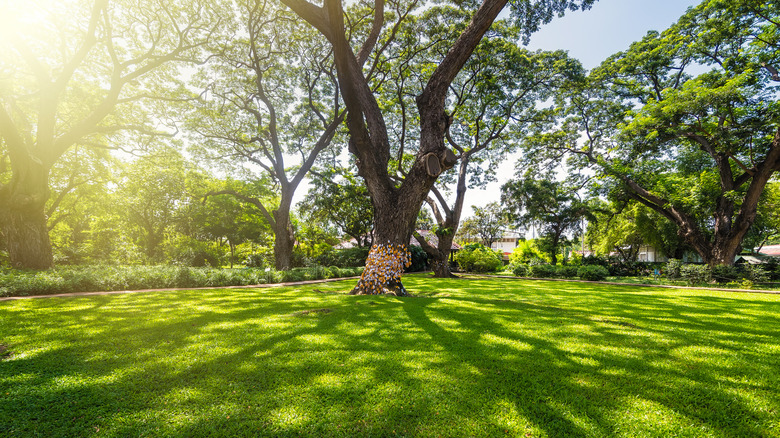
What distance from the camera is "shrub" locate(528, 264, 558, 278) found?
20.5 m

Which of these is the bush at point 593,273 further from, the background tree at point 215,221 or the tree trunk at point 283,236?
the background tree at point 215,221

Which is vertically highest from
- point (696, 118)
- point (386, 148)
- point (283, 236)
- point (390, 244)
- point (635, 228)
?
point (696, 118)

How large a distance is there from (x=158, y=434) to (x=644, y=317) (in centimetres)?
716

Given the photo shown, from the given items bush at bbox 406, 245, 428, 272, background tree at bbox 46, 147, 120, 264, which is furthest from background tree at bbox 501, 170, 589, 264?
→ background tree at bbox 46, 147, 120, 264

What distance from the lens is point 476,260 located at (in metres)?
25.9

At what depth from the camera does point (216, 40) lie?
12.5m

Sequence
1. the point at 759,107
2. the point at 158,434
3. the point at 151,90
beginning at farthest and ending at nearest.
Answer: the point at 151,90, the point at 759,107, the point at 158,434

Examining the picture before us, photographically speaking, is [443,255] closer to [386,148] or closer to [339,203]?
[339,203]

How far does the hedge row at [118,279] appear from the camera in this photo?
22.7 ft

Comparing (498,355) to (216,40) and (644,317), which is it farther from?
(216,40)

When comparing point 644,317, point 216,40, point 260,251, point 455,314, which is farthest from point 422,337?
point 260,251

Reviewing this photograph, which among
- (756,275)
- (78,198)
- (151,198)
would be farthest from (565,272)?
(78,198)

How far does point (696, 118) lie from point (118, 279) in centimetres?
2389

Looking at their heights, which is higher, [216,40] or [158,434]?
[216,40]
